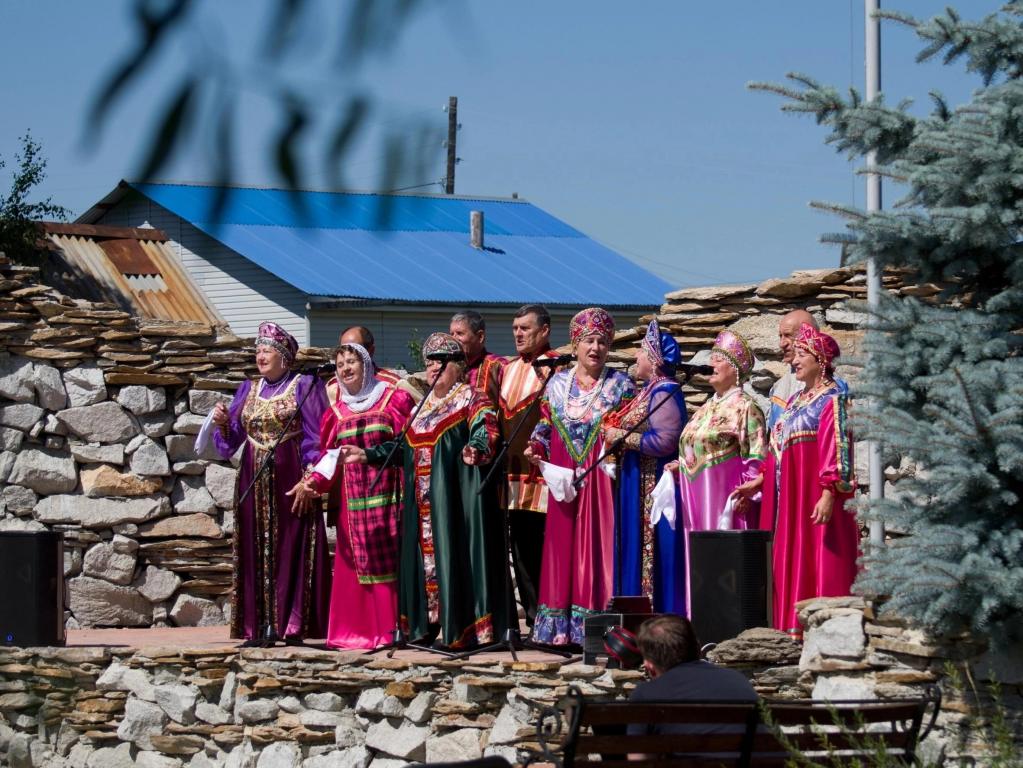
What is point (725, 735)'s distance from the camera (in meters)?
4.06

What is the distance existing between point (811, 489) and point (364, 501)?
7.10 feet

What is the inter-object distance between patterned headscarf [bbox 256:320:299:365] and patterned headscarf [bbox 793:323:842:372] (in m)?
2.41

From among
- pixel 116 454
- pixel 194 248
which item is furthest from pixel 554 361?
pixel 194 248

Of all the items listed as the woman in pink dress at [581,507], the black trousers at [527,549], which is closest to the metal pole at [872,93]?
the woman in pink dress at [581,507]

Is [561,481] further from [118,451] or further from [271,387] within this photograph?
[118,451]

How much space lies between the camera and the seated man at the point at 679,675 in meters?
4.21

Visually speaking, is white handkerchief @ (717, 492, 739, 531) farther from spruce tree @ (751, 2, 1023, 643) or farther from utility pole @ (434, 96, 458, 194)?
utility pole @ (434, 96, 458, 194)

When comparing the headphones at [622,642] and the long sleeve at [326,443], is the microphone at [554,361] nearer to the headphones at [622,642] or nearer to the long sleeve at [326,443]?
the long sleeve at [326,443]

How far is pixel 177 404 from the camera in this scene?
9.80m

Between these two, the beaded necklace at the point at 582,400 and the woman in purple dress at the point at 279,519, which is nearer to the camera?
the beaded necklace at the point at 582,400

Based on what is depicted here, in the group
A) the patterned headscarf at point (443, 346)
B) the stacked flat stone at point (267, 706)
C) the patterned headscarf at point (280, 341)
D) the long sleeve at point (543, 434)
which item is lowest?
the stacked flat stone at point (267, 706)

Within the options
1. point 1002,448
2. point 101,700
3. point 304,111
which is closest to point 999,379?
point 1002,448

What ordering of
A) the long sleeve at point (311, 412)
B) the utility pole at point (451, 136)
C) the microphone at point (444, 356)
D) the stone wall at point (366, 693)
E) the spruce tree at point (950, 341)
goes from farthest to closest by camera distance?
the long sleeve at point (311, 412), the microphone at point (444, 356), the stone wall at point (366, 693), the spruce tree at point (950, 341), the utility pole at point (451, 136)

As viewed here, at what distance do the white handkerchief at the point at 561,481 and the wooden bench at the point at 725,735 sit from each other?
2.61 m
